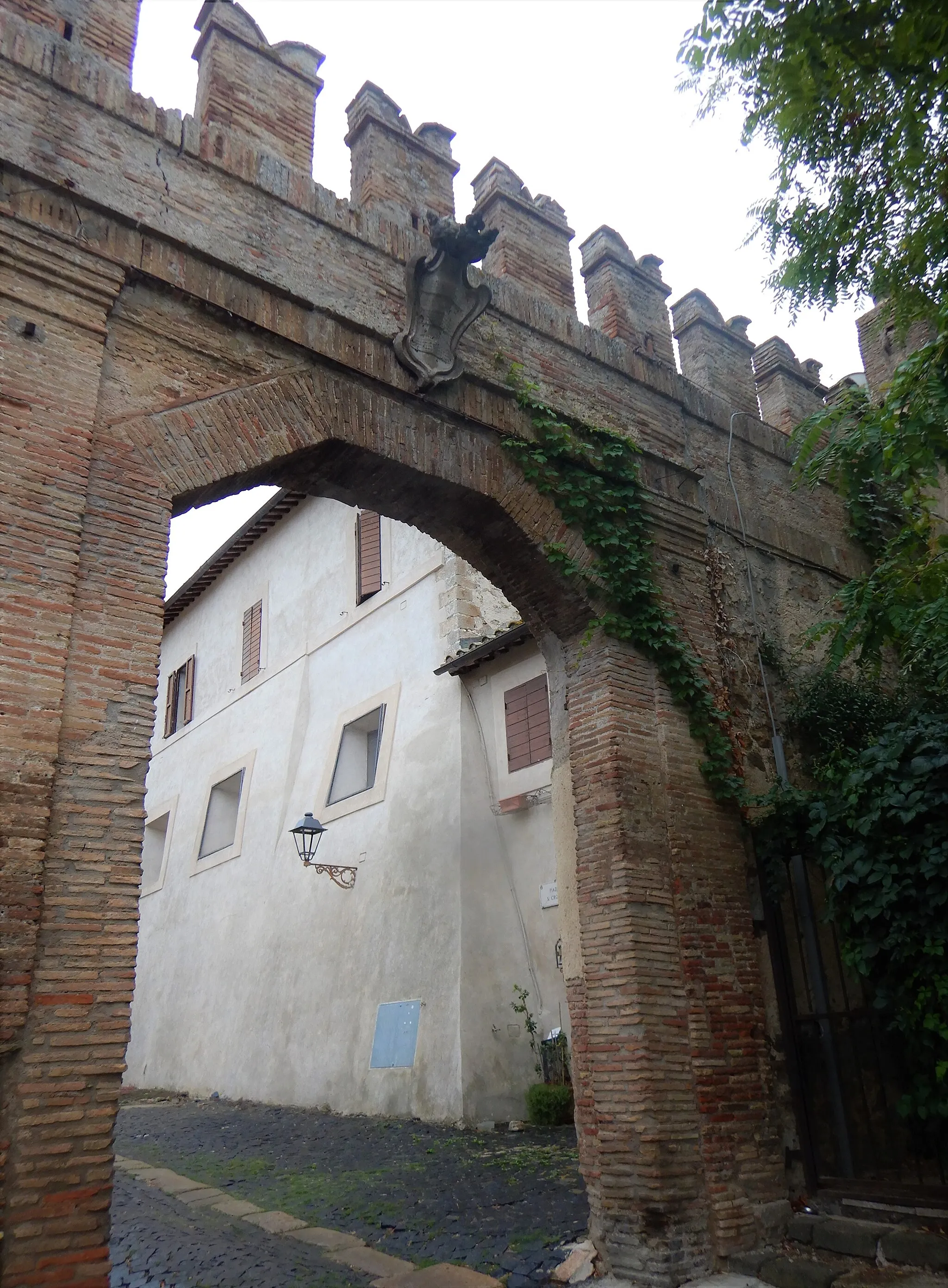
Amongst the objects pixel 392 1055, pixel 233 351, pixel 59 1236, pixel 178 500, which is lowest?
pixel 59 1236

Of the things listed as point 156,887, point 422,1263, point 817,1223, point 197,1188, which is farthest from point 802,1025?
point 156,887

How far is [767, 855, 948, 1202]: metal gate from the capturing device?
17.0ft

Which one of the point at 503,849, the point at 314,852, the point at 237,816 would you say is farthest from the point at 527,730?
the point at 237,816

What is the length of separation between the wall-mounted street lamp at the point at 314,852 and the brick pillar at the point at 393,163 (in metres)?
6.15

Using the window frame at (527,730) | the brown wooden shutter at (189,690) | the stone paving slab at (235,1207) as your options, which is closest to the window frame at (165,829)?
the brown wooden shutter at (189,690)

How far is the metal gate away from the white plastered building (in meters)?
3.64

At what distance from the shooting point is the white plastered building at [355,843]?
374 inches

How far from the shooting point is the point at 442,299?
19.0ft

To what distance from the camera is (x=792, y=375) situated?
8.59 metres

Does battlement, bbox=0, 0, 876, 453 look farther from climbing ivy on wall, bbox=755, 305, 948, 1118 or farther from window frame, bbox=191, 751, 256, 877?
window frame, bbox=191, 751, 256, 877

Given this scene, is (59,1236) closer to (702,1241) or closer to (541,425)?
(702,1241)

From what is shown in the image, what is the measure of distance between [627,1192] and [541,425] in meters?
4.19

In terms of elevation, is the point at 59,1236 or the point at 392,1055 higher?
A: the point at 392,1055

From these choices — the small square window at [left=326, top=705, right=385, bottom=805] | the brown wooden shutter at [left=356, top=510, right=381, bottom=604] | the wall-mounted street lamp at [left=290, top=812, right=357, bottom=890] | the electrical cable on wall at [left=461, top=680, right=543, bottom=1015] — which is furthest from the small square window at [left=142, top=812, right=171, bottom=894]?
the electrical cable on wall at [left=461, top=680, right=543, bottom=1015]
